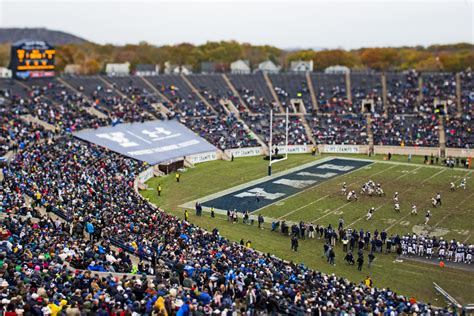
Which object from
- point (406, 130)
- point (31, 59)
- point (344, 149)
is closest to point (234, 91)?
point (344, 149)

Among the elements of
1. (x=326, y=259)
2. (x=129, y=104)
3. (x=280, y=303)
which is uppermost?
(x=129, y=104)

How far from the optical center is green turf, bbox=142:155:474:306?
22.8 m

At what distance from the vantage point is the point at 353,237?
26000mm

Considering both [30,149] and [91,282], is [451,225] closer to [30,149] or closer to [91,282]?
[91,282]

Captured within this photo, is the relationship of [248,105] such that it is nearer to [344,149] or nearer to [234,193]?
[344,149]

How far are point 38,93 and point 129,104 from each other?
8.48 m

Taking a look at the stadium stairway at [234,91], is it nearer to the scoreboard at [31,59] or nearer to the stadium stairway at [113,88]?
the stadium stairway at [113,88]

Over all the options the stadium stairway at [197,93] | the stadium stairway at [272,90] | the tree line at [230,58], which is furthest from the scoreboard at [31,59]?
the tree line at [230,58]

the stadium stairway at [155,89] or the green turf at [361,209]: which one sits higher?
the stadium stairway at [155,89]

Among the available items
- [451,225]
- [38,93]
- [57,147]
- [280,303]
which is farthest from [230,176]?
[280,303]

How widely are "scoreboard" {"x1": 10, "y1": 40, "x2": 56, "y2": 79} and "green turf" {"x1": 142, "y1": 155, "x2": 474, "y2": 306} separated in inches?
815

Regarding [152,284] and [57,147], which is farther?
[57,147]

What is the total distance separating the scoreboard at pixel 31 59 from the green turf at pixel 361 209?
20.7m

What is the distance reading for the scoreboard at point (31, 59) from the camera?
54031mm
